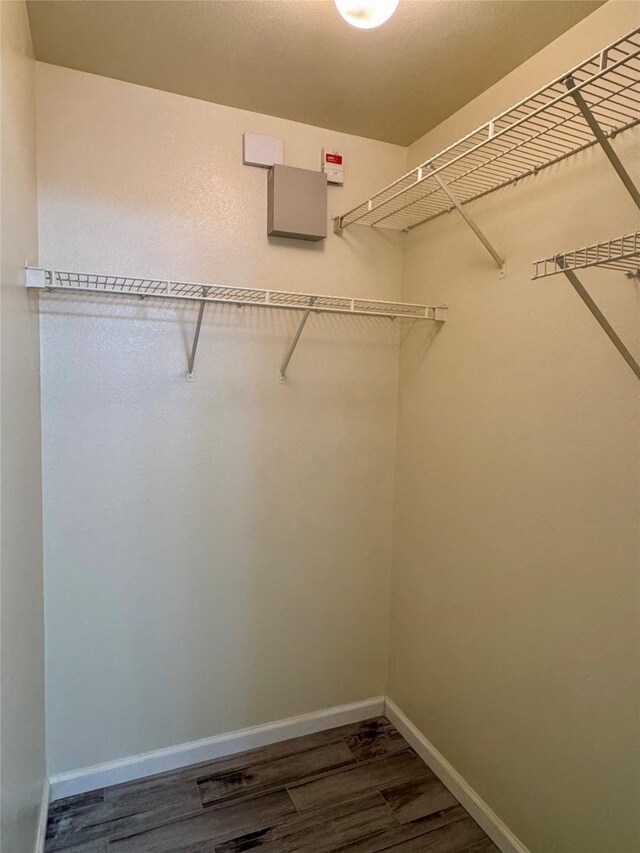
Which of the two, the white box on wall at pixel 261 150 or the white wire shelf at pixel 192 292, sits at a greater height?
the white box on wall at pixel 261 150

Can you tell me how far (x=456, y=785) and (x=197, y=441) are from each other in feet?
5.31

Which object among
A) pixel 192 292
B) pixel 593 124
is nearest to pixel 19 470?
pixel 192 292

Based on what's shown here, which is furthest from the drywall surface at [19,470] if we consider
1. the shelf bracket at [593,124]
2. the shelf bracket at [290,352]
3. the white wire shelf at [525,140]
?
the shelf bracket at [593,124]

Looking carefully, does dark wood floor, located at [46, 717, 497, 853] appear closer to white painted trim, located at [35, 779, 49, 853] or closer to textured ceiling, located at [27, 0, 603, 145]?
white painted trim, located at [35, 779, 49, 853]

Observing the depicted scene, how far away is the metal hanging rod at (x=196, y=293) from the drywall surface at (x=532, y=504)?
0.92 feet

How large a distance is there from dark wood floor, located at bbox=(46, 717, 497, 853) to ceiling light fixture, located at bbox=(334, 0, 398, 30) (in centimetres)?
241

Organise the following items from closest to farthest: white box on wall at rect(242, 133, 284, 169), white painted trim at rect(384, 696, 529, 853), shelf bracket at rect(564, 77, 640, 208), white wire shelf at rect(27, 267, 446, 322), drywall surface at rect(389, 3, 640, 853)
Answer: shelf bracket at rect(564, 77, 640, 208) < drywall surface at rect(389, 3, 640, 853) < white wire shelf at rect(27, 267, 446, 322) < white painted trim at rect(384, 696, 529, 853) < white box on wall at rect(242, 133, 284, 169)

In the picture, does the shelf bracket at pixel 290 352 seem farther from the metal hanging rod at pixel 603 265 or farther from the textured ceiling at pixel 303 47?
the metal hanging rod at pixel 603 265

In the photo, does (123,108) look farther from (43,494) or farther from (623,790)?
(623,790)

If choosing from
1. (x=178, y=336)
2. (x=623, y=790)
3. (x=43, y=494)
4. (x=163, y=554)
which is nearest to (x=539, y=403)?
(x=623, y=790)

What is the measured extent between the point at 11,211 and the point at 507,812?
7.53 ft

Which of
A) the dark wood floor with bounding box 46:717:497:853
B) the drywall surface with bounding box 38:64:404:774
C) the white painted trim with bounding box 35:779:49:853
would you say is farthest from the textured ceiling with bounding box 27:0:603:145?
the dark wood floor with bounding box 46:717:497:853

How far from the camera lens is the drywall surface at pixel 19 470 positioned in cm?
111

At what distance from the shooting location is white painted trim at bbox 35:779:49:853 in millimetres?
1588
